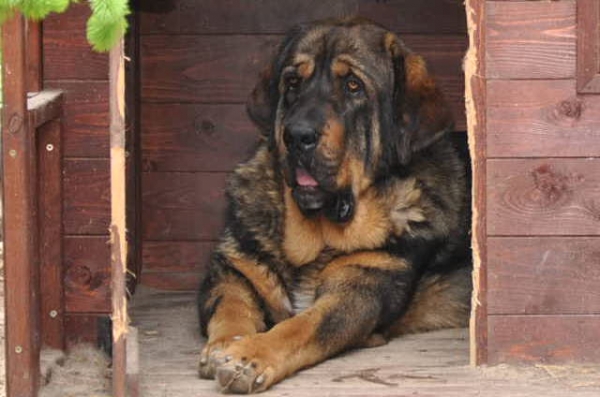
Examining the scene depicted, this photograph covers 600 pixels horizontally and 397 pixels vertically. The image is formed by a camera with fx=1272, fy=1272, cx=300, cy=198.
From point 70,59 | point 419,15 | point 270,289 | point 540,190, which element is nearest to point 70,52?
point 70,59

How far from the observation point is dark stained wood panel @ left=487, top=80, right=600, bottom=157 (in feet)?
14.7

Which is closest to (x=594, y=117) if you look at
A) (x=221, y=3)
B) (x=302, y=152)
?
(x=302, y=152)

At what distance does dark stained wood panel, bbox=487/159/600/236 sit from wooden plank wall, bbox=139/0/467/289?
1.87m

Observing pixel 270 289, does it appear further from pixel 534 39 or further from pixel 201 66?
pixel 201 66

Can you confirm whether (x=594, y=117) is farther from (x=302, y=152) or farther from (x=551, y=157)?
(x=302, y=152)

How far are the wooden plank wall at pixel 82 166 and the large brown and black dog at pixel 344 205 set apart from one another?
1.55 feet

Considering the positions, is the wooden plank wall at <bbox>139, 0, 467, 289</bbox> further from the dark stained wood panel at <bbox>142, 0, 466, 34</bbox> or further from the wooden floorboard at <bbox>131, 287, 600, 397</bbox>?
the wooden floorboard at <bbox>131, 287, 600, 397</bbox>

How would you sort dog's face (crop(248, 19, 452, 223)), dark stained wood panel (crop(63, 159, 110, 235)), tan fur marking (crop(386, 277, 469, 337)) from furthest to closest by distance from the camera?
1. tan fur marking (crop(386, 277, 469, 337))
2. dog's face (crop(248, 19, 452, 223))
3. dark stained wood panel (crop(63, 159, 110, 235))

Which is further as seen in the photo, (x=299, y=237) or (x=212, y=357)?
(x=299, y=237)

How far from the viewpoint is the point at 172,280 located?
634 centimetres

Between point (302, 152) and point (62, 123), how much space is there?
89 centimetres

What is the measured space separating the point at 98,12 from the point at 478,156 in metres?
1.68

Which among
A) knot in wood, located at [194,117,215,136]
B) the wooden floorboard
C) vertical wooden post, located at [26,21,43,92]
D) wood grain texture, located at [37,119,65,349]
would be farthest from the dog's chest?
knot in wood, located at [194,117,215,136]

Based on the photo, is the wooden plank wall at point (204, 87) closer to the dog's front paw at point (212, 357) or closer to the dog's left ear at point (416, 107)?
the dog's left ear at point (416, 107)
